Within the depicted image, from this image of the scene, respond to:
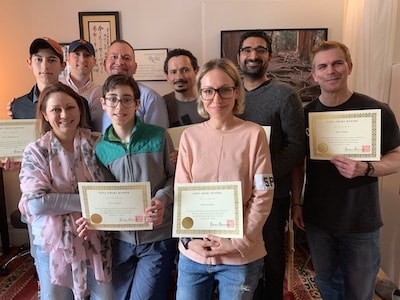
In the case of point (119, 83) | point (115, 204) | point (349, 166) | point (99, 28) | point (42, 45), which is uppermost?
point (99, 28)

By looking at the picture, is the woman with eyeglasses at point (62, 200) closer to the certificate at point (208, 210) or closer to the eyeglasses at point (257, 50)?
the certificate at point (208, 210)

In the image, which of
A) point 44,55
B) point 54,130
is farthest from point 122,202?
point 44,55

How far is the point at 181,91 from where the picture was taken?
1968mm

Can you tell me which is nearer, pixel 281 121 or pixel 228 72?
pixel 228 72

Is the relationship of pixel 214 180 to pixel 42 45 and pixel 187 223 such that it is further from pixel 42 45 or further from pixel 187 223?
pixel 42 45

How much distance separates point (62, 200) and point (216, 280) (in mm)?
689

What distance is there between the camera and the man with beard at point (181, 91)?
6.35 ft

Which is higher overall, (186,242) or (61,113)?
(61,113)

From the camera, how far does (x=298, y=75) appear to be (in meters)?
2.89

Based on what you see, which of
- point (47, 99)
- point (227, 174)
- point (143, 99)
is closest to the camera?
point (227, 174)

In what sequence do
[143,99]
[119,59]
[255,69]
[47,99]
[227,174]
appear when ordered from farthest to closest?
[119,59] < [143,99] < [255,69] < [47,99] < [227,174]

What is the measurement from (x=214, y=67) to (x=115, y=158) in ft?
1.86

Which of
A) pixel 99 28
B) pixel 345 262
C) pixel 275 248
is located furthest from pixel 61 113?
pixel 99 28

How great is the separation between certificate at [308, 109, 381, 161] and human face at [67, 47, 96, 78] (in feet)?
4.38
